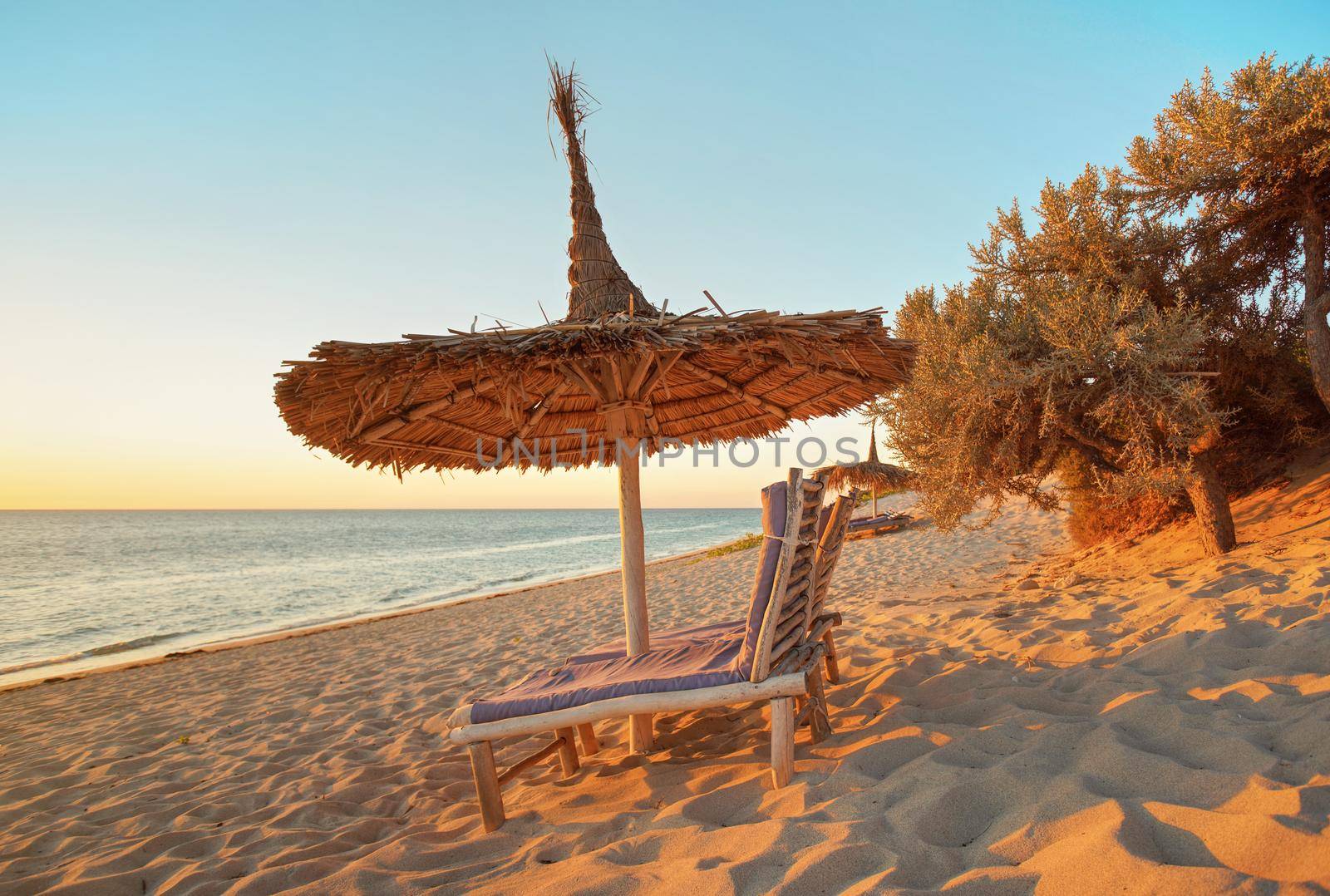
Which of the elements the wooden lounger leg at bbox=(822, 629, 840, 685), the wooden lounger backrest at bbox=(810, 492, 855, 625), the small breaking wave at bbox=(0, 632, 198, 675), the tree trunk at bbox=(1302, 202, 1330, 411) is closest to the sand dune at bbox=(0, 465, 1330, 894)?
the wooden lounger leg at bbox=(822, 629, 840, 685)

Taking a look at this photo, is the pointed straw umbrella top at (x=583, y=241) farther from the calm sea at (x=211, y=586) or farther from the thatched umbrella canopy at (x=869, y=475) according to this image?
the thatched umbrella canopy at (x=869, y=475)

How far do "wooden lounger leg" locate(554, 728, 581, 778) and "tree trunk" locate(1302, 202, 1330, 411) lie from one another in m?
7.02

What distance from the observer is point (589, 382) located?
128 inches

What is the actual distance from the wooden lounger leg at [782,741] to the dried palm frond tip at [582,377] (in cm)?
149

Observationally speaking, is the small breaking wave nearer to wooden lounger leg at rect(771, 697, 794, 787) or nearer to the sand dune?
the sand dune

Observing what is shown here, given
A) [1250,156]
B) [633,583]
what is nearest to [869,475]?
[1250,156]

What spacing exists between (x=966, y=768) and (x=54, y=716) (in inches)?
312

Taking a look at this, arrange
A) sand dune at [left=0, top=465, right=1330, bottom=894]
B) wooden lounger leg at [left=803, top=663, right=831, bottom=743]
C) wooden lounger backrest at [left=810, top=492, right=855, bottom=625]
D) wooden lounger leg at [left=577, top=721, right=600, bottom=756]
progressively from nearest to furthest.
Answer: sand dune at [left=0, top=465, right=1330, bottom=894] < wooden lounger leg at [left=803, top=663, right=831, bottom=743] < wooden lounger backrest at [left=810, top=492, right=855, bottom=625] < wooden lounger leg at [left=577, top=721, right=600, bottom=756]

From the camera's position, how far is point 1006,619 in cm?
474

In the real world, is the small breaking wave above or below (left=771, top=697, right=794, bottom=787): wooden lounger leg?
below

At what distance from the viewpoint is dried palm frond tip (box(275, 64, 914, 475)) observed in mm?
2775

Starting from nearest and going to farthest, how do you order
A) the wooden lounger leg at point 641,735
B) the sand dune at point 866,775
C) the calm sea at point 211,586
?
1. the sand dune at point 866,775
2. the wooden lounger leg at point 641,735
3. the calm sea at point 211,586

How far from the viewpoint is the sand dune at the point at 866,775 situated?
168 cm

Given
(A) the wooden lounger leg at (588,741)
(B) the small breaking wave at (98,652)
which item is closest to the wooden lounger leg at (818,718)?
(A) the wooden lounger leg at (588,741)
